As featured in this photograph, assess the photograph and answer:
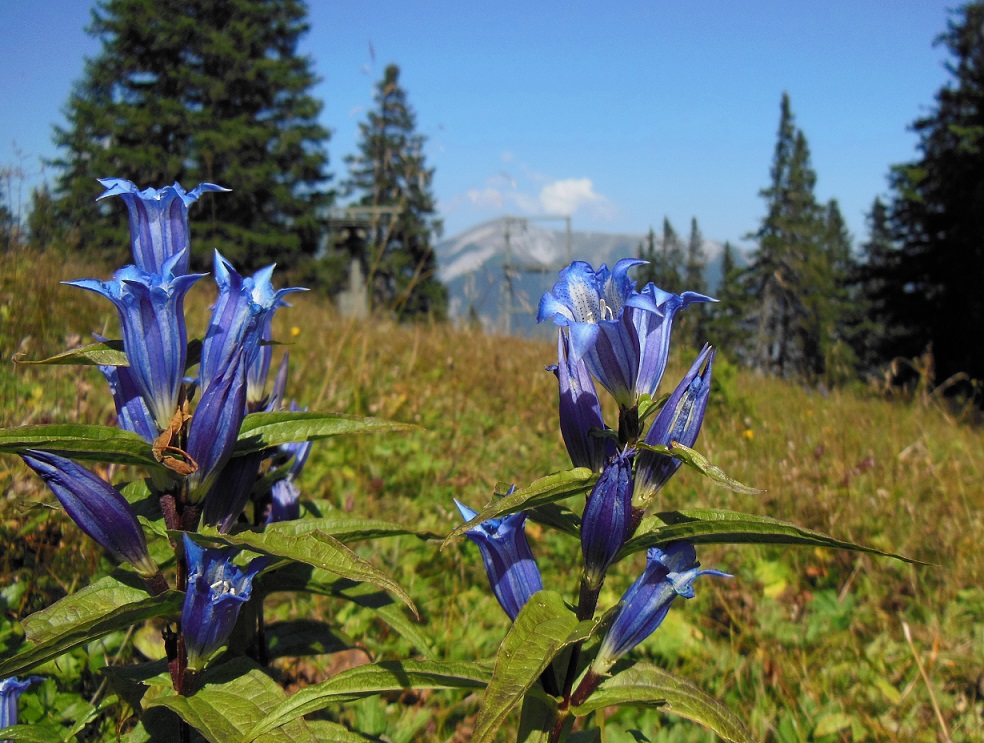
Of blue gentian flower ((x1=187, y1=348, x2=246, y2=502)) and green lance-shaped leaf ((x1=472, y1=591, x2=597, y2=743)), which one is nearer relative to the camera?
green lance-shaped leaf ((x1=472, y1=591, x2=597, y2=743))

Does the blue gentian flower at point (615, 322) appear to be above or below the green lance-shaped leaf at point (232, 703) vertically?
above

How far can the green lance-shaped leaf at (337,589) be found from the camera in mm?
1273

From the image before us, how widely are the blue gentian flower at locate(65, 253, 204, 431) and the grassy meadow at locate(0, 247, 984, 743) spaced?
27cm

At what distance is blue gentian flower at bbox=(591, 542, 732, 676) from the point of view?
1136mm

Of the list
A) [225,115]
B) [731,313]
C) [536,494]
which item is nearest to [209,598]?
[536,494]

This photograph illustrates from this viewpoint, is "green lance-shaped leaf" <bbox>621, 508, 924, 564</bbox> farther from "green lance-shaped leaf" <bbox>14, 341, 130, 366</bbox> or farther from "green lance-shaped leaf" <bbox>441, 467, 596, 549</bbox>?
"green lance-shaped leaf" <bbox>14, 341, 130, 366</bbox>

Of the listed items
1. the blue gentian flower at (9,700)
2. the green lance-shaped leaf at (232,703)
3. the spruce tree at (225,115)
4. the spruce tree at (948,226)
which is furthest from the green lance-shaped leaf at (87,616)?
the spruce tree at (948,226)

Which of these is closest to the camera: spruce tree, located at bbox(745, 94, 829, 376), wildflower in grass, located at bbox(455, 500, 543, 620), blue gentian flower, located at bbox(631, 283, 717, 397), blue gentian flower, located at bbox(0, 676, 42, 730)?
blue gentian flower, located at bbox(631, 283, 717, 397)

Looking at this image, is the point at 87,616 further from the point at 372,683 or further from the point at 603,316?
the point at 603,316

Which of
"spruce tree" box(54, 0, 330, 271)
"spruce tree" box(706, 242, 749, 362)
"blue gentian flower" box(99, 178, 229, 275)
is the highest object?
"spruce tree" box(54, 0, 330, 271)

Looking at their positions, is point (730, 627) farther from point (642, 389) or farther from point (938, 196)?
point (938, 196)

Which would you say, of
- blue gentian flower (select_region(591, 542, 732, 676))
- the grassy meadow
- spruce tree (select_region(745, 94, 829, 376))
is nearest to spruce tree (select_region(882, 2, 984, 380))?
spruce tree (select_region(745, 94, 829, 376))

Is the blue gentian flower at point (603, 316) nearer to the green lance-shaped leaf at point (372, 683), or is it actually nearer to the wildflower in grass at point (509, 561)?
the wildflower in grass at point (509, 561)

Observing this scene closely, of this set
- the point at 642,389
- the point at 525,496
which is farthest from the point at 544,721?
the point at 642,389
